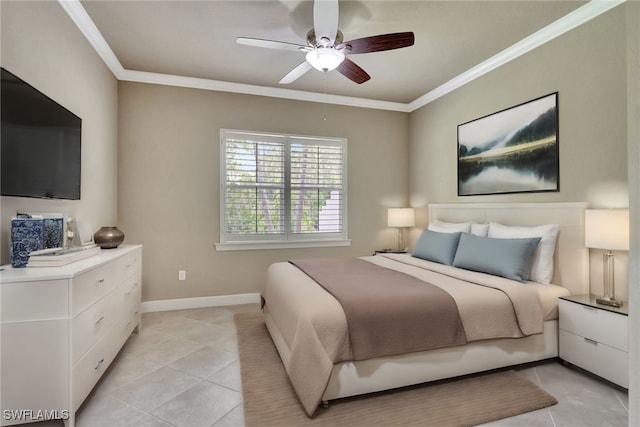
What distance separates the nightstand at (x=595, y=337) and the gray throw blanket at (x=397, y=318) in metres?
0.97

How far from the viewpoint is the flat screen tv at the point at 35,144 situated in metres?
1.74

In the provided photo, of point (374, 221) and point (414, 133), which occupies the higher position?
point (414, 133)

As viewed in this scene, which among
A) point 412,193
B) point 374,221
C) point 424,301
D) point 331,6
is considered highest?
point 331,6

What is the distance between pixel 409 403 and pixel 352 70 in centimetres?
258

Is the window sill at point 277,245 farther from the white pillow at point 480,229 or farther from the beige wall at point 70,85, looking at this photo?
the white pillow at point 480,229

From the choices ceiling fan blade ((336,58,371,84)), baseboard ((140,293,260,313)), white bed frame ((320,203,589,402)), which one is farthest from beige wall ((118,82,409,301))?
white bed frame ((320,203,589,402))

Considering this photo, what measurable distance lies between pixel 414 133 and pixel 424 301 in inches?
135

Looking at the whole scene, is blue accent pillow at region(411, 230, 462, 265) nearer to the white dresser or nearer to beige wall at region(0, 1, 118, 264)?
the white dresser

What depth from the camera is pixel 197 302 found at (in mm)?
3979

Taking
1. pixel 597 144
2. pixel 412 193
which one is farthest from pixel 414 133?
pixel 597 144

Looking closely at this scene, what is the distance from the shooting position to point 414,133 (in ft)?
16.0

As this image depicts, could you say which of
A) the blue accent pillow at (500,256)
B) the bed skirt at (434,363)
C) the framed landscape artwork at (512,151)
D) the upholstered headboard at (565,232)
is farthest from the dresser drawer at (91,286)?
the framed landscape artwork at (512,151)

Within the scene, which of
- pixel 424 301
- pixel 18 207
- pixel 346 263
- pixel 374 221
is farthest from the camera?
pixel 374 221

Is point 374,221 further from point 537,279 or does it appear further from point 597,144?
point 597,144
